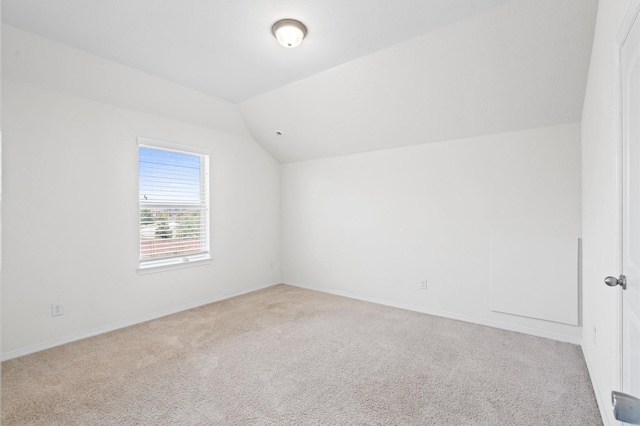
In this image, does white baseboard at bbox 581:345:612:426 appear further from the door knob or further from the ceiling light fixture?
the ceiling light fixture

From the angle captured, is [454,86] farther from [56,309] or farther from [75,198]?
[56,309]

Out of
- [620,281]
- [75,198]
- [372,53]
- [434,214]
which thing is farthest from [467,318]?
[75,198]

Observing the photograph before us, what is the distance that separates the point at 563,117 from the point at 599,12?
1126mm

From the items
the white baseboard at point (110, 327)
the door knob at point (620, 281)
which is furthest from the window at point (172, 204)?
the door knob at point (620, 281)

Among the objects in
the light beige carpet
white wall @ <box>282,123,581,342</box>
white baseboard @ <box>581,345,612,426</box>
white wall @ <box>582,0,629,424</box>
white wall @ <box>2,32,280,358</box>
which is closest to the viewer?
white wall @ <box>582,0,629,424</box>

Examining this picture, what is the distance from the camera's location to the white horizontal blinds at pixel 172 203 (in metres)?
3.69

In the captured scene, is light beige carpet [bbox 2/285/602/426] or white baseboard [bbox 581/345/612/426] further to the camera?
light beige carpet [bbox 2/285/602/426]

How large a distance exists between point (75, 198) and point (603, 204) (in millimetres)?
4183

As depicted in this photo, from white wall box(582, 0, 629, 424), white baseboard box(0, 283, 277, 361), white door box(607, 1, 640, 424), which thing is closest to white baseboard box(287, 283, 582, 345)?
white wall box(582, 0, 629, 424)

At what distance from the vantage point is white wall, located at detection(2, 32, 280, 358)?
2.72m

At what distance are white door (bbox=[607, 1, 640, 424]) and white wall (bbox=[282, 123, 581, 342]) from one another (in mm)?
1956

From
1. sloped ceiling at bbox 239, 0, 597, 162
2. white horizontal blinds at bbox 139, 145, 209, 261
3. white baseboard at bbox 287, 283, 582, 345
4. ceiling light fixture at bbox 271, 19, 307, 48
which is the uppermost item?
ceiling light fixture at bbox 271, 19, 307, 48

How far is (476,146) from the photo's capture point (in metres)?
3.46

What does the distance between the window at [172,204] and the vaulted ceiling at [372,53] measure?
0.91 meters
